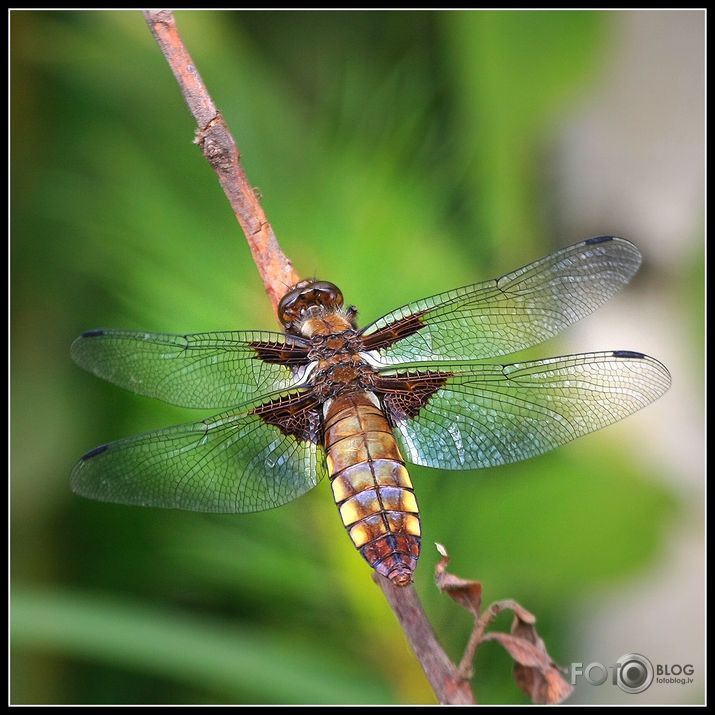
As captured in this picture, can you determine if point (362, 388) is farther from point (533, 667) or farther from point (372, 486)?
point (533, 667)

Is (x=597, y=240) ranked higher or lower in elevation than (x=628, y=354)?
higher

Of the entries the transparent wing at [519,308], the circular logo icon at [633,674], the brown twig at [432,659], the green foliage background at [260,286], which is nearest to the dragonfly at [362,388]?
the transparent wing at [519,308]

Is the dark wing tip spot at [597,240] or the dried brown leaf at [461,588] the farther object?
the dark wing tip spot at [597,240]

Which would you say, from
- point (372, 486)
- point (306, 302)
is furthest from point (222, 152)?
point (372, 486)

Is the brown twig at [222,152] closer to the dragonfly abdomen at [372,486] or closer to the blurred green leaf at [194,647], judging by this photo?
the dragonfly abdomen at [372,486]

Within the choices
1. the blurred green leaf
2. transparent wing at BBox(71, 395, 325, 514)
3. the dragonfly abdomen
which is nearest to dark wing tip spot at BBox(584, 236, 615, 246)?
the dragonfly abdomen

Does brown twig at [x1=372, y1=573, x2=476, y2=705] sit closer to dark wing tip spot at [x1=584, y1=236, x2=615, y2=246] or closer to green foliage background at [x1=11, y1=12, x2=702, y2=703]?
green foliage background at [x1=11, y1=12, x2=702, y2=703]
